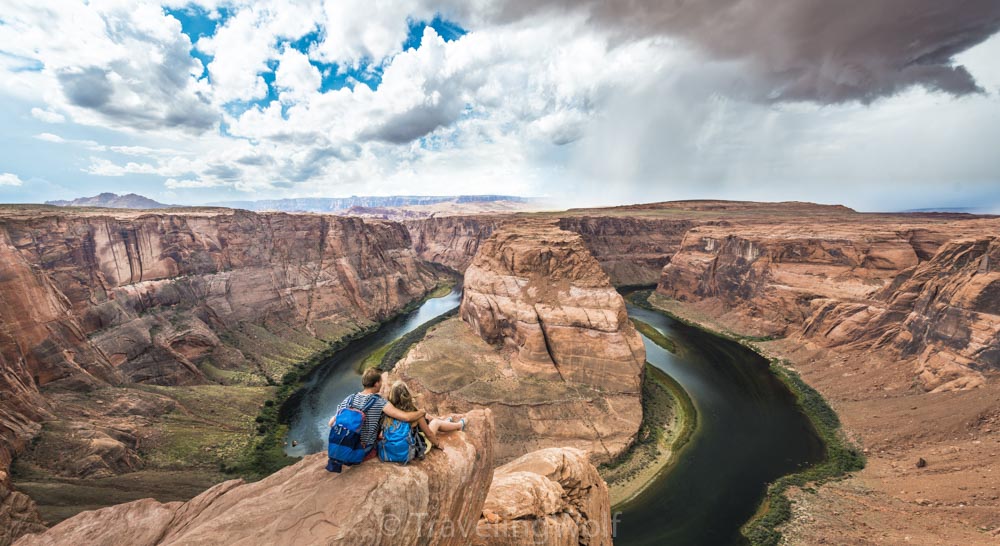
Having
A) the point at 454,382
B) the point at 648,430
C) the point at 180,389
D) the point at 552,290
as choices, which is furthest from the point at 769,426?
the point at 180,389

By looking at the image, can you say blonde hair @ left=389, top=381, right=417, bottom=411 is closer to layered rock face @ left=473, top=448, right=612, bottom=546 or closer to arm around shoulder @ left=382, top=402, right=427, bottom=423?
arm around shoulder @ left=382, top=402, right=427, bottom=423

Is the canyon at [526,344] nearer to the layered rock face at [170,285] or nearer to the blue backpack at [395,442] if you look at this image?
the layered rock face at [170,285]

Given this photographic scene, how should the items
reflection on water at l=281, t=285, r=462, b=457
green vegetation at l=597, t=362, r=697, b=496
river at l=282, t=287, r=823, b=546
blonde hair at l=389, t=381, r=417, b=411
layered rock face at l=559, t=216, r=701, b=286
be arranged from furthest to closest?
layered rock face at l=559, t=216, r=701, b=286 < reflection on water at l=281, t=285, r=462, b=457 < green vegetation at l=597, t=362, r=697, b=496 < river at l=282, t=287, r=823, b=546 < blonde hair at l=389, t=381, r=417, b=411

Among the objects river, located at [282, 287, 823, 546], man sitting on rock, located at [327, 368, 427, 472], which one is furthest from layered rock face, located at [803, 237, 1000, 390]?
man sitting on rock, located at [327, 368, 427, 472]

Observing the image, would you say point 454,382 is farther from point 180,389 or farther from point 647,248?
point 647,248

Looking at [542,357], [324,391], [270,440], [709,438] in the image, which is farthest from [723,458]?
[324,391]

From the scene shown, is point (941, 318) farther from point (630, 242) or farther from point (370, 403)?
point (630, 242)
